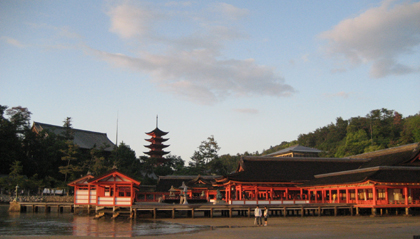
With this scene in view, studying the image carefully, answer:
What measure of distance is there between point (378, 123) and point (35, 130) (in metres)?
72.0

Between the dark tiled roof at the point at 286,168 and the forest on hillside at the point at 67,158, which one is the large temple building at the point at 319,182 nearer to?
the dark tiled roof at the point at 286,168

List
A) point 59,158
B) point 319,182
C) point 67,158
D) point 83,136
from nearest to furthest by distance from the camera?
point 319,182
point 67,158
point 59,158
point 83,136

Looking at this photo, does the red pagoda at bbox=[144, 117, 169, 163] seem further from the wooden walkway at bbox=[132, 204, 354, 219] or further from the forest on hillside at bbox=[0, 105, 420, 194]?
the wooden walkway at bbox=[132, 204, 354, 219]

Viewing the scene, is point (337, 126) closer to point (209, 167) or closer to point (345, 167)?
point (209, 167)

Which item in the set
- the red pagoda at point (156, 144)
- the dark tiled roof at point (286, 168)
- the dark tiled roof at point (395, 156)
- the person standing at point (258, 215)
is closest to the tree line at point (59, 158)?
the red pagoda at point (156, 144)

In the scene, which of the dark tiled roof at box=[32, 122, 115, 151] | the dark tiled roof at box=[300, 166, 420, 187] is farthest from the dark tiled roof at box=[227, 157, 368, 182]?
the dark tiled roof at box=[32, 122, 115, 151]

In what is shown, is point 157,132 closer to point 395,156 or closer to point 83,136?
point 83,136

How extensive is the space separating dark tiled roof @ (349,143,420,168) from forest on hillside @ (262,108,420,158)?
96.2ft

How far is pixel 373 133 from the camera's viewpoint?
86.9 metres

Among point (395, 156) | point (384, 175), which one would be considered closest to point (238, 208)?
point (384, 175)

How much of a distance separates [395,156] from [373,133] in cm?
5151

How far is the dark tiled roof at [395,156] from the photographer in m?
36.2

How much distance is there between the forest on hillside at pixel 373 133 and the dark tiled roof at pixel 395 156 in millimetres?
29311

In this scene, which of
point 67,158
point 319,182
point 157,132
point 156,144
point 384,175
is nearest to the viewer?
point 384,175
